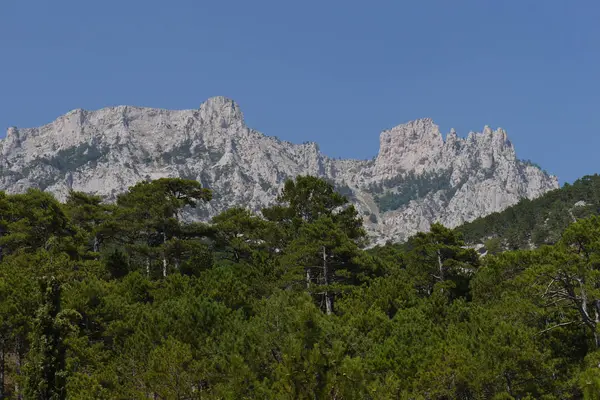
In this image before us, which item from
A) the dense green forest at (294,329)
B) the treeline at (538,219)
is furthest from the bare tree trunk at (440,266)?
the treeline at (538,219)

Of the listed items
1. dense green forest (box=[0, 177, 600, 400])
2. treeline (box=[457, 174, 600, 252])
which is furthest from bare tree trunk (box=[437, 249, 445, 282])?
treeline (box=[457, 174, 600, 252])

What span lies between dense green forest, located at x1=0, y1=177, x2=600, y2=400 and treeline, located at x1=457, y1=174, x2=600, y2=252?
54.6 metres

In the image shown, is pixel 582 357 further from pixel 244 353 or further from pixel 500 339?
pixel 244 353

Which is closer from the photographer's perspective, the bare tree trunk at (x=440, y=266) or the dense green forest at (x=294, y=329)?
the dense green forest at (x=294, y=329)

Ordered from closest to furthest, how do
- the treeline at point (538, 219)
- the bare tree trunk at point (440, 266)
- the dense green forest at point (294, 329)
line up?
the dense green forest at point (294, 329) → the bare tree trunk at point (440, 266) → the treeline at point (538, 219)

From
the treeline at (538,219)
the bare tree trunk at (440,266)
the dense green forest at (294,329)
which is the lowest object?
the dense green forest at (294,329)

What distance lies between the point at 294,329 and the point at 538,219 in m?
99.5

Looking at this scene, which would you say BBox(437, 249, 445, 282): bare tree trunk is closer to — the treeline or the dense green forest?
the dense green forest

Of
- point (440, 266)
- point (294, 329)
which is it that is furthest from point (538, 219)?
point (294, 329)

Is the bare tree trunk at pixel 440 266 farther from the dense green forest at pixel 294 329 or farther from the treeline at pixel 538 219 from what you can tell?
the treeline at pixel 538 219

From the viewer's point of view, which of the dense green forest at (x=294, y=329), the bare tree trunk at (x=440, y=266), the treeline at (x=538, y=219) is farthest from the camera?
the treeline at (x=538, y=219)

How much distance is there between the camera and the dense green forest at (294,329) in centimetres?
1858

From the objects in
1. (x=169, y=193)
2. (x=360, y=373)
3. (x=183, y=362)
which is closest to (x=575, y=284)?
(x=360, y=373)

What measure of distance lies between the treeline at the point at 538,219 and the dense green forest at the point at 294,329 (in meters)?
54.6
